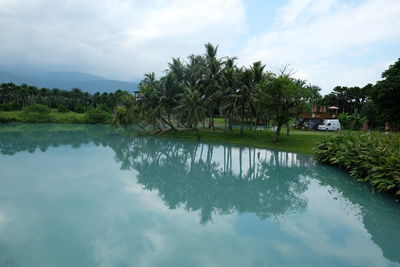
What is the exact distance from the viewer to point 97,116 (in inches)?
2242

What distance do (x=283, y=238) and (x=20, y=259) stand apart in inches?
254

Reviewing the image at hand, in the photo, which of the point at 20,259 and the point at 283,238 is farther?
the point at 283,238

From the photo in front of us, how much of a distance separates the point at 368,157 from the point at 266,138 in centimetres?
1645

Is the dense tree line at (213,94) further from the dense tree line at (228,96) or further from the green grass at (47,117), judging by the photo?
the green grass at (47,117)

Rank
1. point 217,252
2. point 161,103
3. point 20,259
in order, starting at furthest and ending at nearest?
point 161,103
point 217,252
point 20,259

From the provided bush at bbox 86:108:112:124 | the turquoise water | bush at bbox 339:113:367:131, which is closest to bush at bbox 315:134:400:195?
the turquoise water

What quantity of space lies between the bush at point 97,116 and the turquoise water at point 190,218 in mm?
41833

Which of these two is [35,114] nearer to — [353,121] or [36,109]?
[36,109]

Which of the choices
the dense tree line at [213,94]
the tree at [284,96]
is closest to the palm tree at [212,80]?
the dense tree line at [213,94]

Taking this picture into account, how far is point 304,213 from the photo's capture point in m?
9.65

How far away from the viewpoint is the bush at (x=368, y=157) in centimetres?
1106

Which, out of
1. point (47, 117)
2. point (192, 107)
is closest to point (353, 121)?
point (192, 107)

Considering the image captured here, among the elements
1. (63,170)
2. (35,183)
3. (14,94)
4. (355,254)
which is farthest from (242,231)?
(14,94)

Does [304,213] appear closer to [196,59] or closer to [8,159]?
[8,159]
